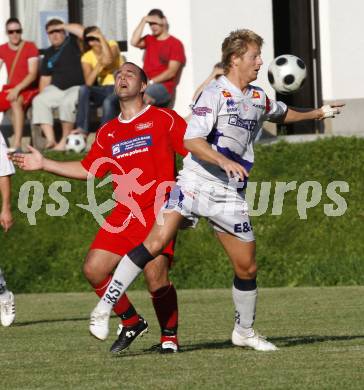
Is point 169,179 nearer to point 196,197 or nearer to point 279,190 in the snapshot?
point 196,197

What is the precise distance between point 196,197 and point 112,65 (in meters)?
9.93

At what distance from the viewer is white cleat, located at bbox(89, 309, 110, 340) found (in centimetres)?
954

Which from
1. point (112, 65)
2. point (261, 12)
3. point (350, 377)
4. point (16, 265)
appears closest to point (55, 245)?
point (16, 265)

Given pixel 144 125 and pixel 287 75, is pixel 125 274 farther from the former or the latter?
pixel 287 75

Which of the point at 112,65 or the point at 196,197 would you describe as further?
the point at 112,65

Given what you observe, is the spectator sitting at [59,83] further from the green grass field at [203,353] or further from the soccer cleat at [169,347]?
the soccer cleat at [169,347]

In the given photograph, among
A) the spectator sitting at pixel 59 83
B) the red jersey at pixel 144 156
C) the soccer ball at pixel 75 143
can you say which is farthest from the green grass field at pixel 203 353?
the spectator sitting at pixel 59 83

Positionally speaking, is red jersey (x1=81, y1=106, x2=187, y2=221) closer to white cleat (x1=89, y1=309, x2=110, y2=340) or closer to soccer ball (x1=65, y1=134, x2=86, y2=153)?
white cleat (x1=89, y1=309, x2=110, y2=340)

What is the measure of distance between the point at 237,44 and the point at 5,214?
3.96m

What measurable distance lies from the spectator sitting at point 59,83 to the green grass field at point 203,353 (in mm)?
4376

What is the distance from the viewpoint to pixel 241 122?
9.83 meters

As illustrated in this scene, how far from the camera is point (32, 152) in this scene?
1027 cm

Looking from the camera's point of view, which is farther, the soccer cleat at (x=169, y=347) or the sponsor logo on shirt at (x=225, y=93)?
the soccer cleat at (x=169, y=347)

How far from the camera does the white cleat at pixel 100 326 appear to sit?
9539 millimetres
